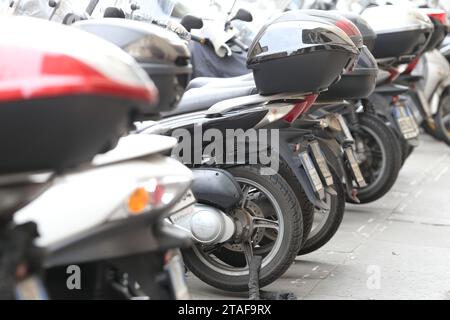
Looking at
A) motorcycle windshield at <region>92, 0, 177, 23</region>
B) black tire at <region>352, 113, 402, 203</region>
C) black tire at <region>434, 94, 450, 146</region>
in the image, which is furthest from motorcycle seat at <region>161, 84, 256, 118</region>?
black tire at <region>434, 94, 450, 146</region>

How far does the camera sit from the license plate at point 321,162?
495cm

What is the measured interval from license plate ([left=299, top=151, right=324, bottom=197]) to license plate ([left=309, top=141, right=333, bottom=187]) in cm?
11

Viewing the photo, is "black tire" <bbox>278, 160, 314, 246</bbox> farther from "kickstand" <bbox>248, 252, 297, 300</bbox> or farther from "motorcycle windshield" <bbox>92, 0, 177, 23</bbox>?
"motorcycle windshield" <bbox>92, 0, 177, 23</bbox>

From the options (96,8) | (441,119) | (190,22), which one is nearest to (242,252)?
(190,22)

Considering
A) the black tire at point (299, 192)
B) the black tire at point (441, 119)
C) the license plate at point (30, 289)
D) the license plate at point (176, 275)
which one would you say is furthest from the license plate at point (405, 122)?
the license plate at point (30, 289)

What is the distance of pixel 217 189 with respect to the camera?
4.54m

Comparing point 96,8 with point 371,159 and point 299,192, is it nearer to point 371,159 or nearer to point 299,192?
point 299,192

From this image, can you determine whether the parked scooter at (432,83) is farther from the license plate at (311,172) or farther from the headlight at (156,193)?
the headlight at (156,193)

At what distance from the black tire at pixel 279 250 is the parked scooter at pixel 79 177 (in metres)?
1.54

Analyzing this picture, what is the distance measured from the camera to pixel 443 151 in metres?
10.4

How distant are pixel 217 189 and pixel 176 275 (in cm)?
162
